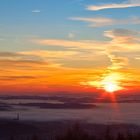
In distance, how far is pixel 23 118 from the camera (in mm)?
50938

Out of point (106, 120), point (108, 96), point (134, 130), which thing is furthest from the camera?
point (108, 96)

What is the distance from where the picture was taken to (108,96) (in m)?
114

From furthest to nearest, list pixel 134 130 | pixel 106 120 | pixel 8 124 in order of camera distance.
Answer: pixel 106 120, pixel 8 124, pixel 134 130

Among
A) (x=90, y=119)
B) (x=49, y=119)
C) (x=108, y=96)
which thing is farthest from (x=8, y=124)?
(x=108, y=96)

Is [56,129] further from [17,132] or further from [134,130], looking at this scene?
[134,130]

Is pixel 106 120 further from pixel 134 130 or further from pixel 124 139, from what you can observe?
pixel 124 139

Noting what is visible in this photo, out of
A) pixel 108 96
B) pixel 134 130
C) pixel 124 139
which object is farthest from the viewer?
pixel 108 96

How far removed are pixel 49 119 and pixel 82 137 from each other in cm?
2141

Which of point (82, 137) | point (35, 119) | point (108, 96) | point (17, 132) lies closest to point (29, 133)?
point (17, 132)

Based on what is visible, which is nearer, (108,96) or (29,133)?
(29,133)

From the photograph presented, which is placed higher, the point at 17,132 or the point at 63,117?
the point at 63,117

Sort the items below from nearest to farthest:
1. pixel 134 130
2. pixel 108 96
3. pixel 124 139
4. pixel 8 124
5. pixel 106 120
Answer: pixel 124 139 < pixel 134 130 < pixel 8 124 < pixel 106 120 < pixel 108 96

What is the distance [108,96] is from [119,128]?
70.4 meters

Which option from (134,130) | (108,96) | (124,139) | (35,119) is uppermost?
(108,96)
